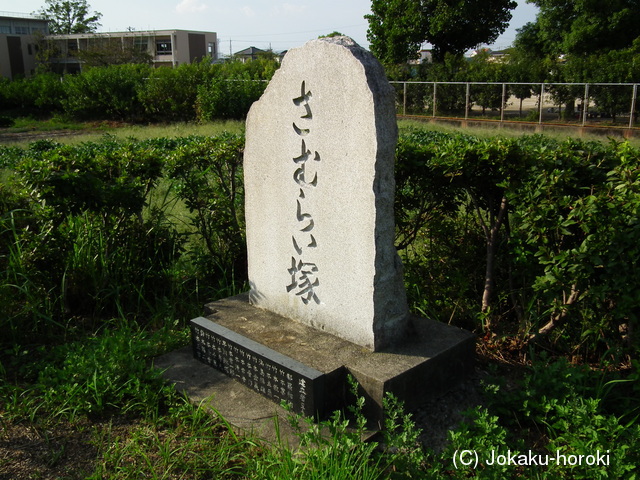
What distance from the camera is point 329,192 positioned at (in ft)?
→ 9.61

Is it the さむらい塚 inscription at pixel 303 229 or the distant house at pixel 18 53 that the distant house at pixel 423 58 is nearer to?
the さむらい塚 inscription at pixel 303 229

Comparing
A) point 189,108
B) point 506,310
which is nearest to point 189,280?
point 506,310

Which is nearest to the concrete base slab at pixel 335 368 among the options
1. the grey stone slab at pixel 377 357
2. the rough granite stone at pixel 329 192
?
the grey stone slab at pixel 377 357

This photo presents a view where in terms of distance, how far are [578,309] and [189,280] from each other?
269cm

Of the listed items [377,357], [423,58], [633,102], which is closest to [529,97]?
[633,102]

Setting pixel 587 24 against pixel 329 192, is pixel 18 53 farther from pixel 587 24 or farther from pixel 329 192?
pixel 329 192

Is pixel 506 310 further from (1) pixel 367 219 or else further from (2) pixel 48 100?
(2) pixel 48 100

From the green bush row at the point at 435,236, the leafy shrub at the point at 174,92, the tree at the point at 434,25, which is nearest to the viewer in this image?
the green bush row at the point at 435,236

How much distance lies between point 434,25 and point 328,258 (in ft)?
70.0

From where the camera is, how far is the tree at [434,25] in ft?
72.1

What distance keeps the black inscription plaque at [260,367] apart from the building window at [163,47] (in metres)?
53.1

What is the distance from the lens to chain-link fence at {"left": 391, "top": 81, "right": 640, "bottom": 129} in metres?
15.5

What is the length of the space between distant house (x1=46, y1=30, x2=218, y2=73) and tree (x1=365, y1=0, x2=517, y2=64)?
1006 inches

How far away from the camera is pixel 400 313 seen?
3000 millimetres
